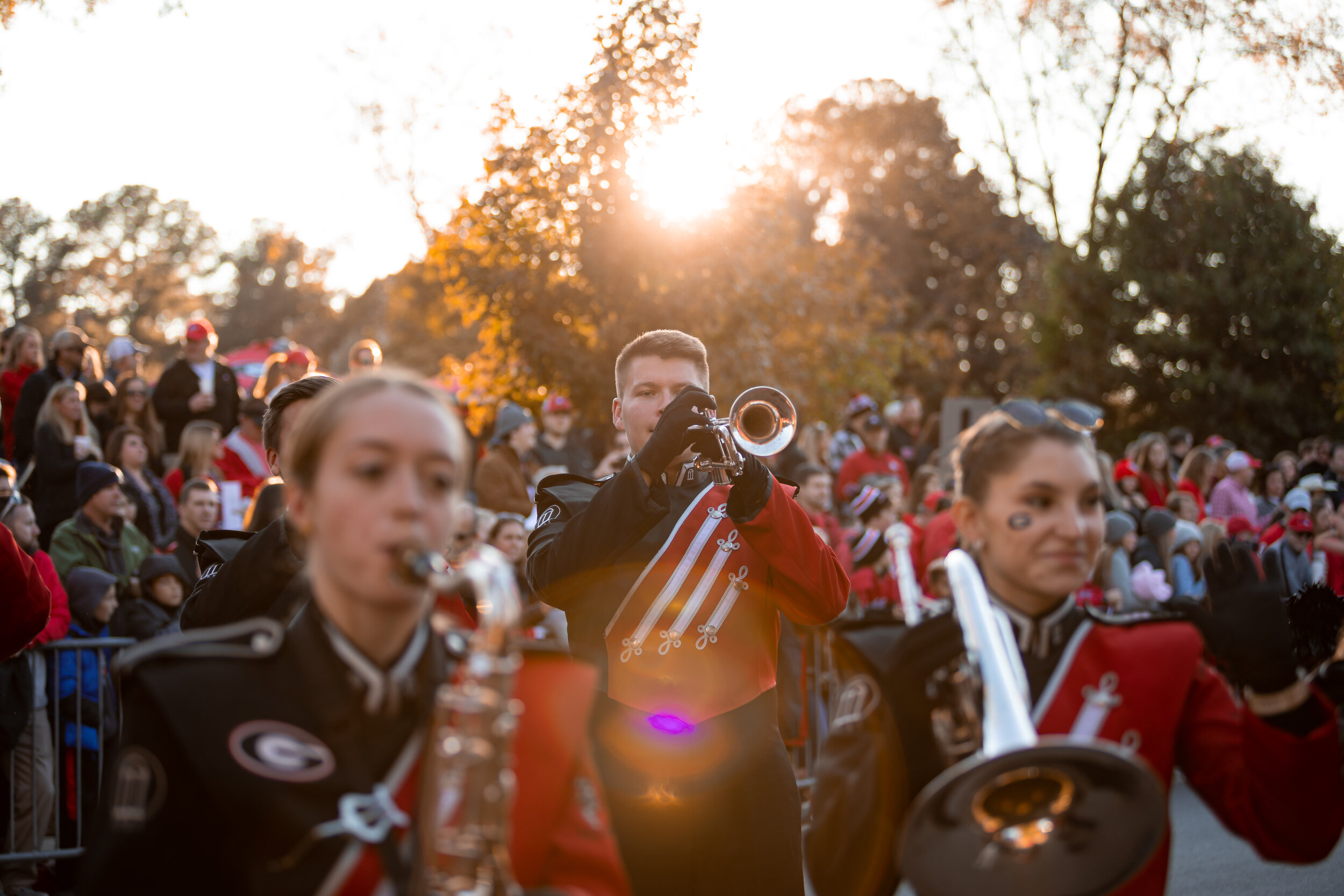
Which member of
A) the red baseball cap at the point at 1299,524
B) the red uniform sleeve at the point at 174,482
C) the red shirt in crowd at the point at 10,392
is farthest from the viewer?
the red shirt in crowd at the point at 10,392

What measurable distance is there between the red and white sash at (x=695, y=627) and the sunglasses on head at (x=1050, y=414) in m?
1.28

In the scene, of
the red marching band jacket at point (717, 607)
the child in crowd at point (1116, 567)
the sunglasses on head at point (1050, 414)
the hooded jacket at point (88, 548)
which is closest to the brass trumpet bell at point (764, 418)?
the red marching band jacket at point (717, 607)

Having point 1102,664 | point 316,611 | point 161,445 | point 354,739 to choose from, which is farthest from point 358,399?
point 161,445

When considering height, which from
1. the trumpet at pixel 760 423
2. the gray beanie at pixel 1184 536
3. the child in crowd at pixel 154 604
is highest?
the gray beanie at pixel 1184 536

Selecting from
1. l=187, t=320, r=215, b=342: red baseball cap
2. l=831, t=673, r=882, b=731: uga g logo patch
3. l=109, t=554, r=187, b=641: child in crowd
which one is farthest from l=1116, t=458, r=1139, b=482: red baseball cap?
l=831, t=673, r=882, b=731: uga g logo patch

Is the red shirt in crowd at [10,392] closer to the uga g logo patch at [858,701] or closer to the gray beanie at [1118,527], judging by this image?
the gray beanie at [1118,527]

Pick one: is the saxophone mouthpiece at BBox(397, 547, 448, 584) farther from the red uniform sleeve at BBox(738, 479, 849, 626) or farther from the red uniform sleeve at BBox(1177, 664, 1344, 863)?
the red uniform sleeve at BBox(738, 479, 849, 626)

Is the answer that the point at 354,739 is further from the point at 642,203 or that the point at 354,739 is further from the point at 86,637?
the point at 642,203

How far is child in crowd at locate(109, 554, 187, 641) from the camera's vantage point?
676 centimetres

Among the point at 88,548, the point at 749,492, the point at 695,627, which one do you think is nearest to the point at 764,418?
the point at 749,492

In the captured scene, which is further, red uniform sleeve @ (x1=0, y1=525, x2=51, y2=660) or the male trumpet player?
red uniform sleeve @ (x1=0, y1=525, x2=51, y2=660)

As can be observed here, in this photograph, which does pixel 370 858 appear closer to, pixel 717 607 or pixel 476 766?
pixel 476 766

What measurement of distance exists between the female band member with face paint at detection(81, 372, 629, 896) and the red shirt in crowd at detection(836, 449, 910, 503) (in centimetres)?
892

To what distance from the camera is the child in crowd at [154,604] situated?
6.76 m
